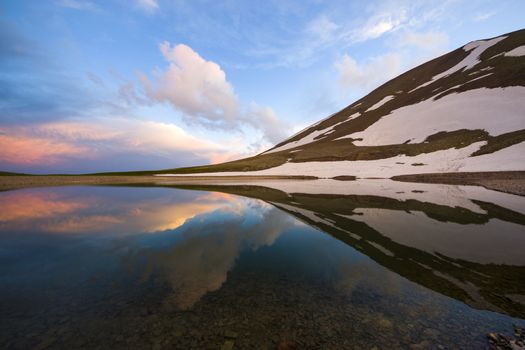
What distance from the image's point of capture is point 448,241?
14.2 meters

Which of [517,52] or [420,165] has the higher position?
[517,52]

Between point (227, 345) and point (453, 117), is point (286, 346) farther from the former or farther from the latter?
point (453, 117)

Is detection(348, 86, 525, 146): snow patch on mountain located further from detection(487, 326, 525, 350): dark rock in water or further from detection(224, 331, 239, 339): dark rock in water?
detection(224, 331, 239, 339): dark rock in water

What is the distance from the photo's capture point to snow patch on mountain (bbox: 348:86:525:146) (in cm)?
6906

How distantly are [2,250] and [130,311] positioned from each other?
10.9 m

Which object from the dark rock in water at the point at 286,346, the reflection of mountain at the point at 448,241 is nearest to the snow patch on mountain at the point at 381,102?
the reflection of mountain at the point at 448,241

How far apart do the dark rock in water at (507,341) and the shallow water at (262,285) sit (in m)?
0.22

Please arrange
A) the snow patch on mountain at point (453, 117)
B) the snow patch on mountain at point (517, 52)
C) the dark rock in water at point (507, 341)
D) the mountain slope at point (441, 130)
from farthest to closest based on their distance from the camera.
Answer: the snow patch on mountain at point (517, 52) → the snow patch on mountain at point (453, 117) → the mountain slope at point (441, 130) → the dark rock in water at point (507, 341)

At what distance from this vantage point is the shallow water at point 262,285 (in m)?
6.45

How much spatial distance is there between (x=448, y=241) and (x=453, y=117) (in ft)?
289

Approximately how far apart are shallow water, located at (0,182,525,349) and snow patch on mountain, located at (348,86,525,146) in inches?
2802

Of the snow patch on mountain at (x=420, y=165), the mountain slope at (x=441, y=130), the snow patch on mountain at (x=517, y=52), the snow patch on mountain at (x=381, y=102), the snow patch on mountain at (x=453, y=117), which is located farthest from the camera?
the snow patch on mountain at (x=381, y=102)

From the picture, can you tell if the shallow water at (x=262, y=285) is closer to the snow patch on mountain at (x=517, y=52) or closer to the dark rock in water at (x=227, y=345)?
the dark rock in water at (x=227, y=345)

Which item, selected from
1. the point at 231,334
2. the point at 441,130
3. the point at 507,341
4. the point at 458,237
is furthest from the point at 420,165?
the point at 231,334
